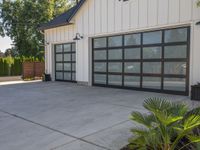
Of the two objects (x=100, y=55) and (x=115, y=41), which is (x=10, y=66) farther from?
(x=115, y=41)

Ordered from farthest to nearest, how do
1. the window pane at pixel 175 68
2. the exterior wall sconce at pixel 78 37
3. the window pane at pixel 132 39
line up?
the exterior wall sconce at pixel 78 37 < the window pane at pixel 132 39 < the window pane at pixel 175 68

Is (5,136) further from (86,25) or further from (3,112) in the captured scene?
(86,25)

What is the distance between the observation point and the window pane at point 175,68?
816 cm

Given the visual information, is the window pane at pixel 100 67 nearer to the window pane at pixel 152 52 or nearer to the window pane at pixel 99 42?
the window pane at pixel 99 42

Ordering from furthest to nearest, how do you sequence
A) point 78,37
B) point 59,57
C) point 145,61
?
1. point 59,57
2. point 78,37
3. point 145,61

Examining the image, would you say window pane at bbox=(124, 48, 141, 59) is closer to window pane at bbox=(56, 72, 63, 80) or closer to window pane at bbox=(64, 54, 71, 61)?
window pane at bbox=(64, 54, 71, 61)

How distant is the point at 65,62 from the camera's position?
44.6 feet

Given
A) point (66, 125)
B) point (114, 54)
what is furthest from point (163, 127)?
point (114, 54)

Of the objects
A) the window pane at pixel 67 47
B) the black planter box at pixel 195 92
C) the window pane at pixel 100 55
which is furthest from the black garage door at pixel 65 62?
the black planter box at pixel 195 92

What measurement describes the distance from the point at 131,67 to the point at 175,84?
212cm

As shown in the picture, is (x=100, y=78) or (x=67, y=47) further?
(x=67, y=47)

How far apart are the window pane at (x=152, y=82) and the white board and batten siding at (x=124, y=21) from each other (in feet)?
4.47

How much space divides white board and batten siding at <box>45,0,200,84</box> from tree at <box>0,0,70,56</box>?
1017 cm

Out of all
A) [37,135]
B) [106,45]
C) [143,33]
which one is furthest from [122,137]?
[106,45]
